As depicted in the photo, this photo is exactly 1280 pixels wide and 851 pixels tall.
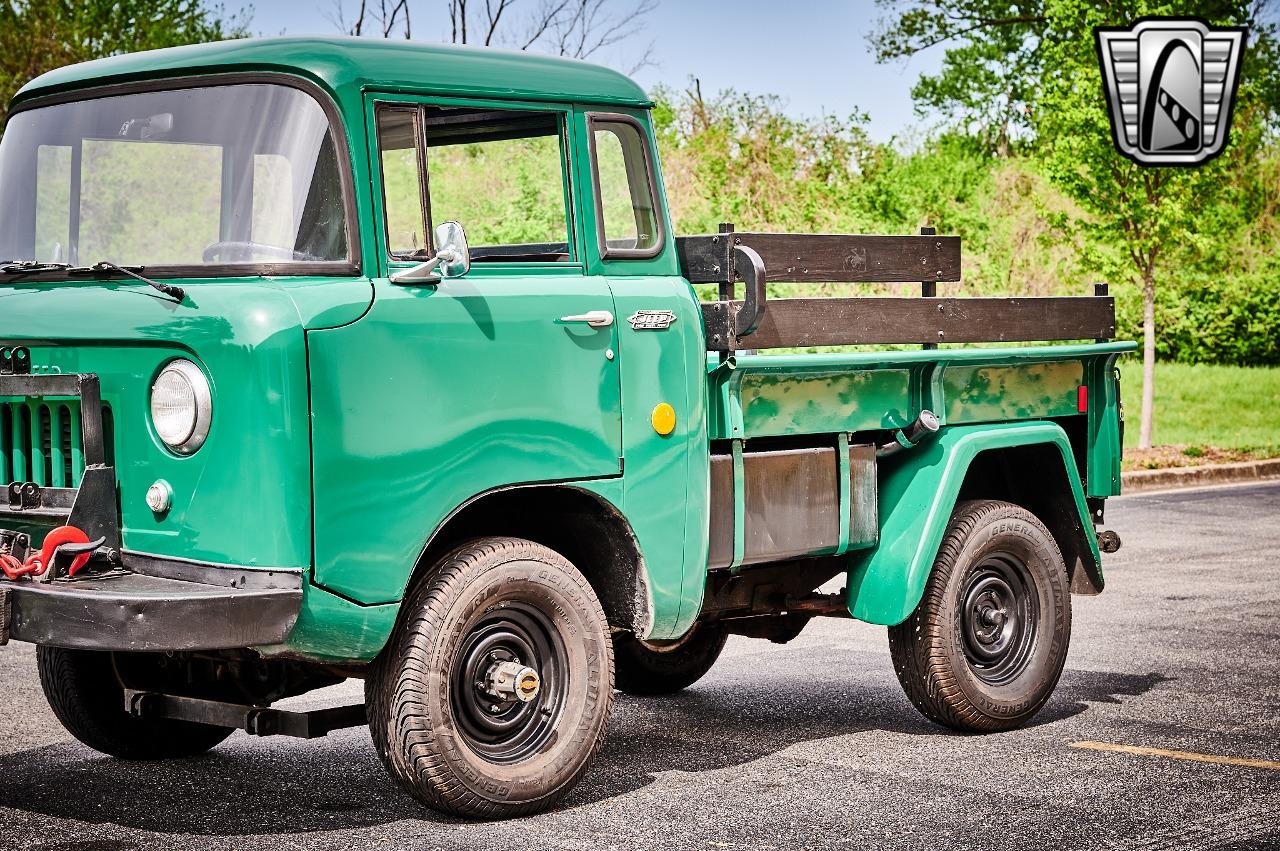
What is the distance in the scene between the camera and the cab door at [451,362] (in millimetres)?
5270

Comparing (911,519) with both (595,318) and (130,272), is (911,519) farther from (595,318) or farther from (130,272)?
(130,272)

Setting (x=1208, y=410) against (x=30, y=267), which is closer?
(x=30, y=267)

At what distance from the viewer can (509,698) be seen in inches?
226

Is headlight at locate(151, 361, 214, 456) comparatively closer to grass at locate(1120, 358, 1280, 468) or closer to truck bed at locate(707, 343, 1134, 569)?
truck bed at locate(707, 343, 1134, 569)

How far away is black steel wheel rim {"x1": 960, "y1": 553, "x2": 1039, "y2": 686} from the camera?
287 inches

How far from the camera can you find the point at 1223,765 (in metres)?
6.49

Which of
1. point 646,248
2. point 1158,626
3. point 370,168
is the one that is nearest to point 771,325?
point 646,248

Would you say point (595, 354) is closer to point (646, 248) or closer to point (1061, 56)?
point (646, 248)

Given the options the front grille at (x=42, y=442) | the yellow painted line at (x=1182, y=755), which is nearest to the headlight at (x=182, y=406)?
the front grille at (x=42, y=442)

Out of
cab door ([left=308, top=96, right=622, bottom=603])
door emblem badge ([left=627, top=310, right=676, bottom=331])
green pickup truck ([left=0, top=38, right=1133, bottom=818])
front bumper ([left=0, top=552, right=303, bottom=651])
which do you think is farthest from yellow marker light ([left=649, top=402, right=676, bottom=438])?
front bumper ([left=0, top=552, right=303, bottom=651])

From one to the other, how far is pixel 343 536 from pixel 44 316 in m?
1.18

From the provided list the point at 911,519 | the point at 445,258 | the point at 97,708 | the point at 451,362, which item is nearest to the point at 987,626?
the point at 911,519

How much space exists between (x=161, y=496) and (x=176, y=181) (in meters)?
1.14

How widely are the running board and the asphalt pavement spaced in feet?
1.03
